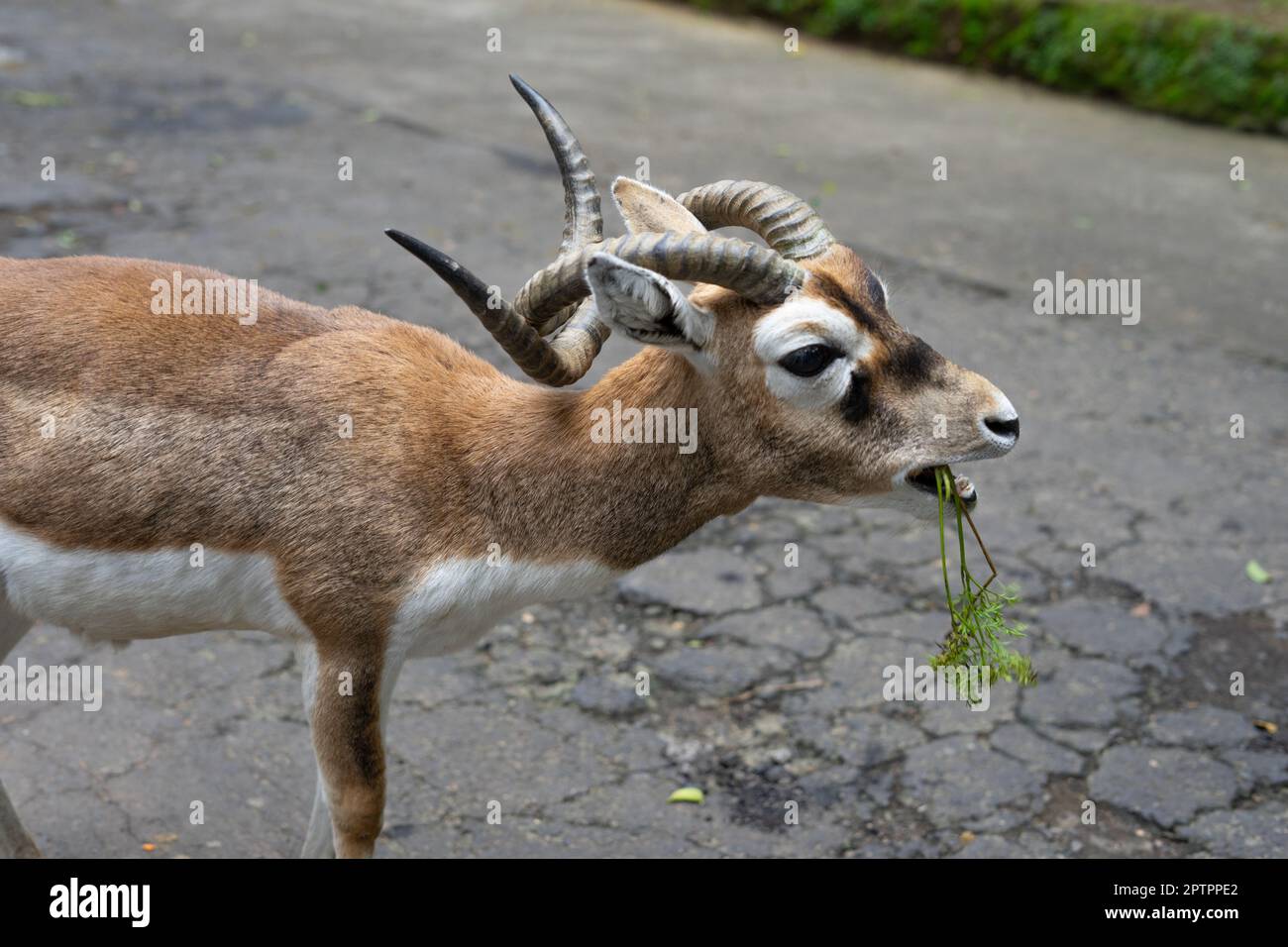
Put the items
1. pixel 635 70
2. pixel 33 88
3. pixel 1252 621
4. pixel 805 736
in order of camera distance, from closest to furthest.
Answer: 1. pixel 805 736
2. pixel 1252 621
3. pixel 33 88
4. pixel 635 70

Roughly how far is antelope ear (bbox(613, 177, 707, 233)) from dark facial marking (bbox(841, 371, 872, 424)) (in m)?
0.54

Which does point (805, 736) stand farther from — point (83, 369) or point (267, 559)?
point (83, 369)

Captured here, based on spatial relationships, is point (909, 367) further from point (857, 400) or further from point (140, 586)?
point (140, 586)

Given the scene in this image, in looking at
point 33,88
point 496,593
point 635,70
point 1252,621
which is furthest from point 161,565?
point 635,70

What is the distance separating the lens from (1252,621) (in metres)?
5.38

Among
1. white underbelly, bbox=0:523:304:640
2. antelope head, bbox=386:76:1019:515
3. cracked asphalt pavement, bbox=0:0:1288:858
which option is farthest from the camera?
cracked asphalt pavement, bbox=0:0:1288:858

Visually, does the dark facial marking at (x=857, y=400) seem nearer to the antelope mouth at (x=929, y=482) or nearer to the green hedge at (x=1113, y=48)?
the antelope mouth at (x=929, y=482)

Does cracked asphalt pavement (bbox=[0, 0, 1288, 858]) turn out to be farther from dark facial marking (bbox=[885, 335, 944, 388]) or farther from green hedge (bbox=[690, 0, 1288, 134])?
dark facial marking (bbox=[885, 335, 944, 388])

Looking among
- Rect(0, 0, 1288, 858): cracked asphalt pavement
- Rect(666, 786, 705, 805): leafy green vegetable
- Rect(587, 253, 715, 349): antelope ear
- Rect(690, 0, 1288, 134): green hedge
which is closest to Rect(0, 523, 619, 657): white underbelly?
Rect(587, 253, 715, 349): antelope ear

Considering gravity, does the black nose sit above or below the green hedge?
below

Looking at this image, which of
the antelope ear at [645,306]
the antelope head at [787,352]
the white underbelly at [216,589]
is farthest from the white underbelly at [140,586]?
the antelope ear at [645,306]

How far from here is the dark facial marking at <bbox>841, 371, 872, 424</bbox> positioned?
3.30 m

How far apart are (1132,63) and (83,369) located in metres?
10.3

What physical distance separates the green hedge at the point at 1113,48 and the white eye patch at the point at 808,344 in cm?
924
